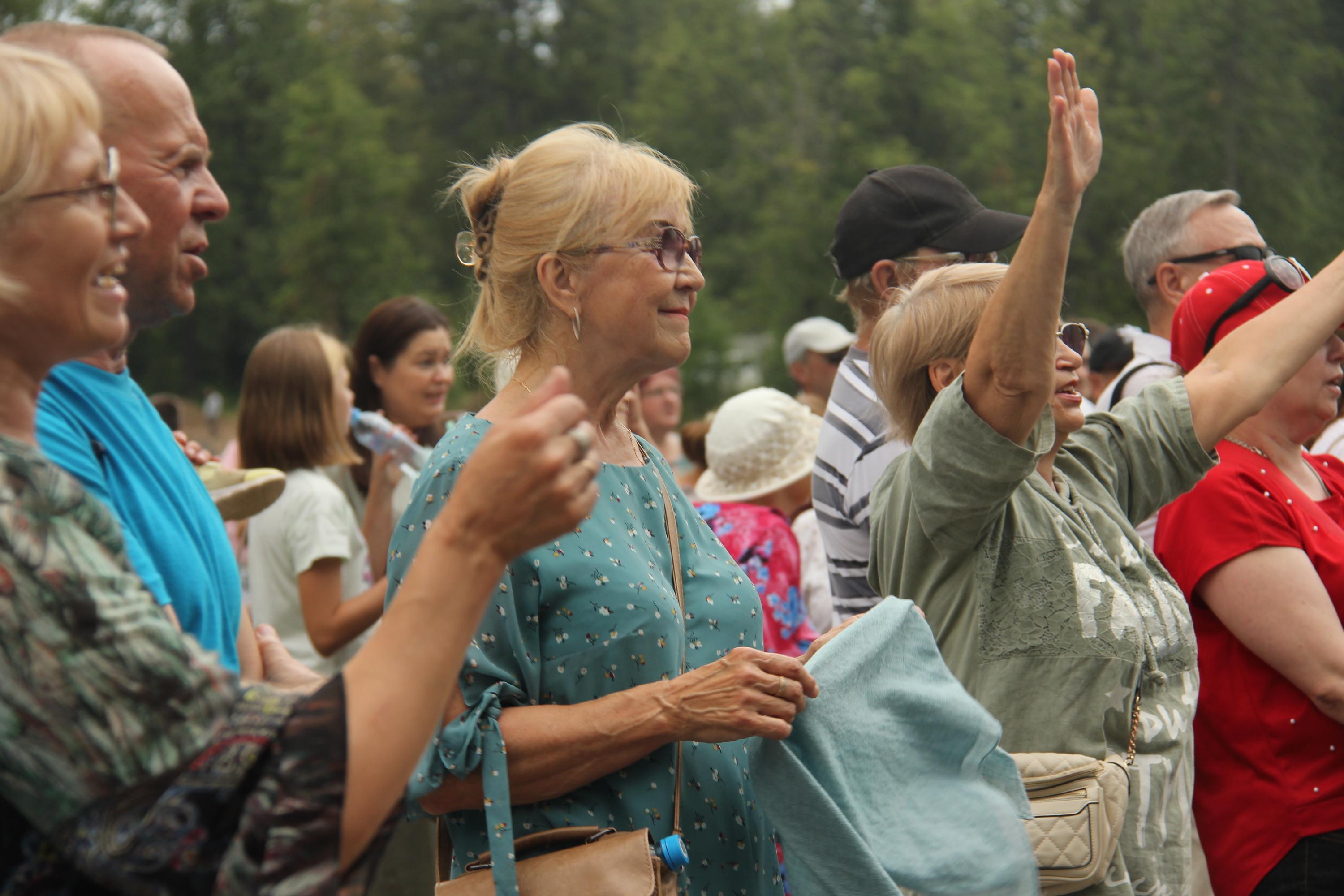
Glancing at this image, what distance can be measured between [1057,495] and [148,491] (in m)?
1.82

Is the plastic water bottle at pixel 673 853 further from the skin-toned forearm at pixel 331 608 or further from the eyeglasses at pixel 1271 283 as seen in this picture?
the skin-toned forearm at pixel 331 608

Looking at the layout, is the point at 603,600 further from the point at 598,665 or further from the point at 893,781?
the point at 893,781

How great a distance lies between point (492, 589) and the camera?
4.69 ft

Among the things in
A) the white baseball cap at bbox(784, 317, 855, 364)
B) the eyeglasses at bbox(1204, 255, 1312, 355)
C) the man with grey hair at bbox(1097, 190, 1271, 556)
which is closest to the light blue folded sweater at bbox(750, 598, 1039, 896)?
the eyeglasses at bbox(1204, 255, 1312, 355)

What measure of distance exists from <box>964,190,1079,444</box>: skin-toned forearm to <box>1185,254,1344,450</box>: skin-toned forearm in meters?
0.85

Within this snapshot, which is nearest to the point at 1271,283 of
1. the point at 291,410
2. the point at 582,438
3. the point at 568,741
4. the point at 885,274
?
the point at 885,274

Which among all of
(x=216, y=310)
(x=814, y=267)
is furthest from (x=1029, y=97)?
(x=216, y=310)

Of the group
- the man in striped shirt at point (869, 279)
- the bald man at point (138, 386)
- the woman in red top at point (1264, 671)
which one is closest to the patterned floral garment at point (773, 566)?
the man in striped shirt at point (869, 279)

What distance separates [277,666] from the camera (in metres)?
2.20

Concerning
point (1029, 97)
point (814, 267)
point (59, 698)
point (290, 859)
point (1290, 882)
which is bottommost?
point (814, 267)

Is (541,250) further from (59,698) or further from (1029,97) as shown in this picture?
(1029,97)

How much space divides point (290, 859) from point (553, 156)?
159 centimetres

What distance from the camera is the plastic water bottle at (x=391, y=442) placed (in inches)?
202

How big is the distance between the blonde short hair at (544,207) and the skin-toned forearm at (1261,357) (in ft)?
4.31
